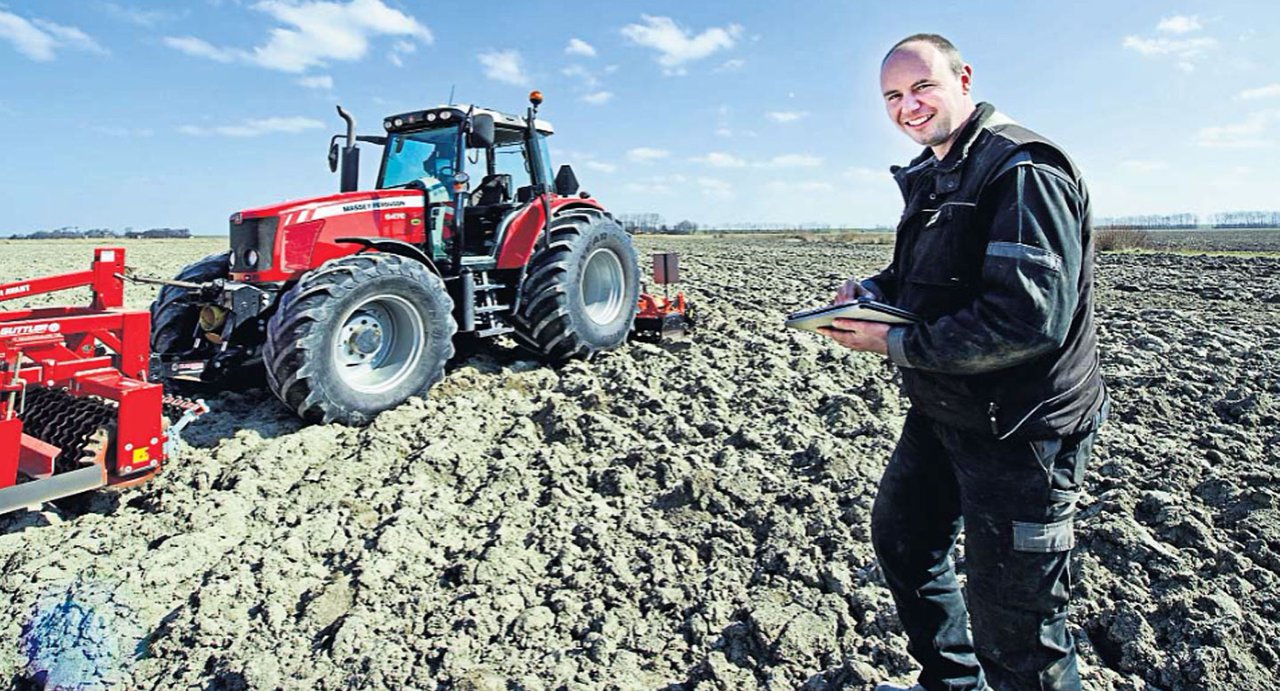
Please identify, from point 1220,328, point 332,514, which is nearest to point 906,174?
point 332,514

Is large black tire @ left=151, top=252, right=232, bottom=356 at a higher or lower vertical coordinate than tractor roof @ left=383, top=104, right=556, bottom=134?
lower

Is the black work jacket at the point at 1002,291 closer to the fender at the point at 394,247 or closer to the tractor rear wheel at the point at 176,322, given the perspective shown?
the fender at the point at 394,247

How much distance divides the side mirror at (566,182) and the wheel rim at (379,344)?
2.36 metres

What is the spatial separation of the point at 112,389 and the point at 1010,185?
3886 millimetres

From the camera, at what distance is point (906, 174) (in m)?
2.26

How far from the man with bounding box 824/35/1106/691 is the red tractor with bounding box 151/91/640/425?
359 cm

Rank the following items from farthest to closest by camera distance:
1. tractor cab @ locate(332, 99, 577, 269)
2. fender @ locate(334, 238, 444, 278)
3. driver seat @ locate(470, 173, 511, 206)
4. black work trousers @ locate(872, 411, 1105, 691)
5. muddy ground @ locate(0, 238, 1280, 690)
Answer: driver seat @ locate(470, 173, 511, 206) < tractor cab @ locate(332, 99, 577, 269) < fender @ locate(334, 238, 444, 278) < muddy ground @ locate(0, 238, 1280, 690) < black work trousers @ locate(872, 411, 1105, 691)

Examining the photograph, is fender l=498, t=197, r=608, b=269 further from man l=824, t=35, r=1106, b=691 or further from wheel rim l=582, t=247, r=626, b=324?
man l=824, t=35, r=1106, b=691

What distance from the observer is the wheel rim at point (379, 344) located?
4.98 meters

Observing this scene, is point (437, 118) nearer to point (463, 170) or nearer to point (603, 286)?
point (463, 170)

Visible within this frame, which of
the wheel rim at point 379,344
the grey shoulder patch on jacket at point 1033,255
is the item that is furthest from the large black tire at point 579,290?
the grey shoulder patch on jacket at point 1033,255

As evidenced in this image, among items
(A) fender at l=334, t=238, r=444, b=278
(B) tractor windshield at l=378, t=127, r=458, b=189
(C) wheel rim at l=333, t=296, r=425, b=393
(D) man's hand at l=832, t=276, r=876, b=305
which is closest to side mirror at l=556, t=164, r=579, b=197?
(B) tractor windshield at l=378, t=127, r=458, b=189

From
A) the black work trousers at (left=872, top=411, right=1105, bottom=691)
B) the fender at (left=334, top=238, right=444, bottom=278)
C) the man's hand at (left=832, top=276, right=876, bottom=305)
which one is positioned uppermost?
the fender at (left=334, top=238, right=444, bottom=278)

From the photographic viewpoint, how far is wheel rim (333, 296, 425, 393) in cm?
498
